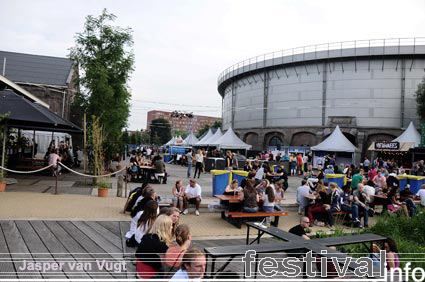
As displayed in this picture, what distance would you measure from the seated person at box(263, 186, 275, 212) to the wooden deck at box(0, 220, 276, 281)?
1.79 m

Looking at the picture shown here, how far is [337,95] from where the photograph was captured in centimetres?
4016

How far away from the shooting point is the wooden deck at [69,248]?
474 centimetres

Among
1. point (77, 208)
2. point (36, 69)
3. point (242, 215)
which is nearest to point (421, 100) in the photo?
point (242, 215)

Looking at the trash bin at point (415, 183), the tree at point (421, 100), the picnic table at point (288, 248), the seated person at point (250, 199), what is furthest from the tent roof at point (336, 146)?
the picnic table at point (288, 248)

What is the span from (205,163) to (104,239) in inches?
731

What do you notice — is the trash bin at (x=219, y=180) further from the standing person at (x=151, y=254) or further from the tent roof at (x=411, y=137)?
the tent roof at (x=411, y=137)

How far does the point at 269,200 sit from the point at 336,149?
22013 millimetres

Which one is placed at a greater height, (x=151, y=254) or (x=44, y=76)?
(x=44, y=76)

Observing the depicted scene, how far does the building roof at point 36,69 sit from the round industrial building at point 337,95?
25821mm

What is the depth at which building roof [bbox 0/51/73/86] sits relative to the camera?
105 ft

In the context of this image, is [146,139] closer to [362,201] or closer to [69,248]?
[362,201]

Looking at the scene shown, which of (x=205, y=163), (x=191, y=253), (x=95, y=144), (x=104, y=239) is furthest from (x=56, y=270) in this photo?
(x=205, y=163)

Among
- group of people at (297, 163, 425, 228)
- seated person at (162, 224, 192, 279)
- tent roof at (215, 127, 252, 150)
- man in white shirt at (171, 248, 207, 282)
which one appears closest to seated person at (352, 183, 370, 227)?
group of people at (297, 163, 425, 228)

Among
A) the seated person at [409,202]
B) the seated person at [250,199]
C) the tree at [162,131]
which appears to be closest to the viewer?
the seated person at [250,199]
